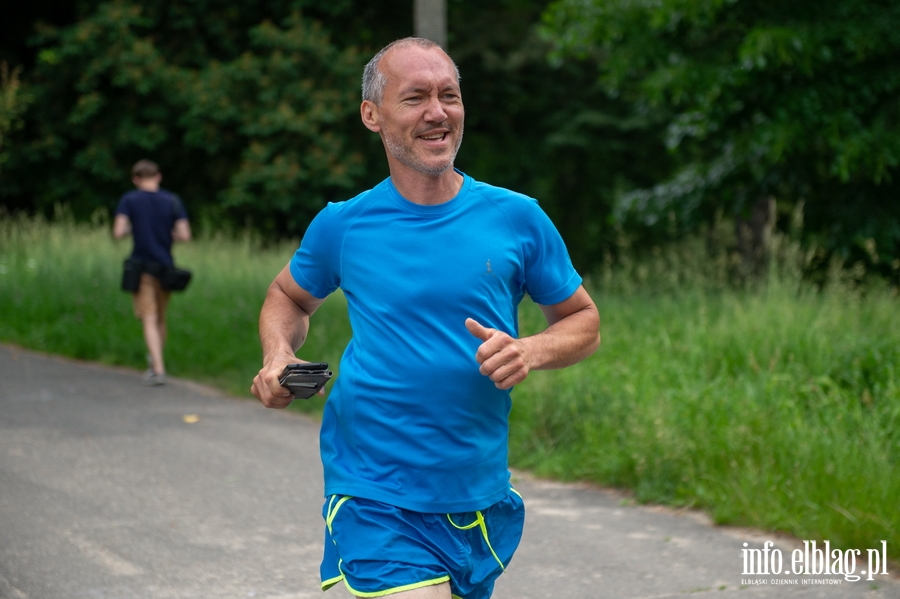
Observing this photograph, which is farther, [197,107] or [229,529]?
[197,107]

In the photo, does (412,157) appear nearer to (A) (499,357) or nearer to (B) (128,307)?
(A) (499,357)

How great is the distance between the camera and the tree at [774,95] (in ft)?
36.2

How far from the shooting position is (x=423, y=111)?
300 centimetres

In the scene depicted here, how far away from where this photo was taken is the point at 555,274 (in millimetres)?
3074

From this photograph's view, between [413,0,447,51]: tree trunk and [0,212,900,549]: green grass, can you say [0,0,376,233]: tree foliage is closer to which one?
[0,212,900,549]: green grass

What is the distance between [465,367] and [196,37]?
2439cm

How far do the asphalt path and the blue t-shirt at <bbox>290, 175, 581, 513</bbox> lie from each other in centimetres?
218

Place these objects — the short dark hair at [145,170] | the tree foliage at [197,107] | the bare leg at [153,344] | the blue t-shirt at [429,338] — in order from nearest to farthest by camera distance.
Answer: the blue t-shirt at [429,338] → the bare leg at [153,344] → the short dark hair at [145,170] → the tree foliage at [197,107]

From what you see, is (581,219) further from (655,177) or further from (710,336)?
(710,336)

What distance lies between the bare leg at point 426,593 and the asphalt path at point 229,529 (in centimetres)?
223

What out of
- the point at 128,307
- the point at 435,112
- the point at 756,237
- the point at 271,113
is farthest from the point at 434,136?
the point at 271,113

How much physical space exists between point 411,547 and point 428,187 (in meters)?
0.93

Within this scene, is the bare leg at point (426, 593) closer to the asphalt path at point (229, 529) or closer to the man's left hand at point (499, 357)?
the man's left hand at point (499, 357)

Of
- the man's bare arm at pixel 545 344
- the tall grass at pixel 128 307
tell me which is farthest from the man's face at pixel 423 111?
the tall grass at pixel 128 307
